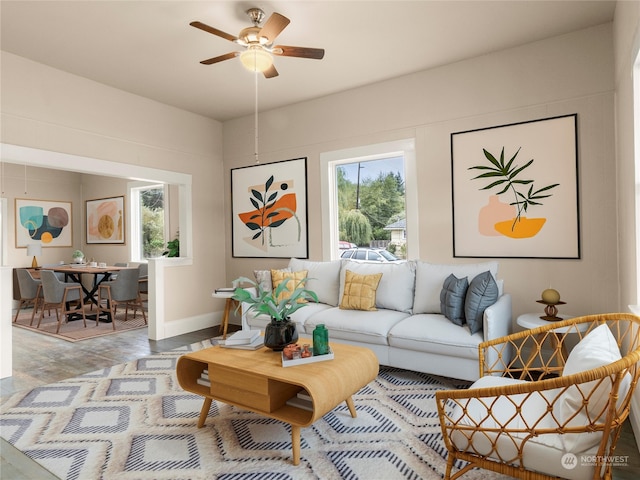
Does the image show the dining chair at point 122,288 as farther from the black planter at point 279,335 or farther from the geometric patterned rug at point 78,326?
the black planter at point 279,335

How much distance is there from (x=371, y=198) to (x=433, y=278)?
1346 mm

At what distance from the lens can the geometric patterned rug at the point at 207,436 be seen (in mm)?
2074

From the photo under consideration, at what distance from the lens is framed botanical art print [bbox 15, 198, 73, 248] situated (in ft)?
24.6

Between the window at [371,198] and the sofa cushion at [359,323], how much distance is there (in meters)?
0.94

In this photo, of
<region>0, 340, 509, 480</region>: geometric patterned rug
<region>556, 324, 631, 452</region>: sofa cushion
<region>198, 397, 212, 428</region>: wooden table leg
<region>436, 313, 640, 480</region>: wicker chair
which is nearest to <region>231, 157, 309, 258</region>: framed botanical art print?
<region>0, 340, 509, 480</region>: geometric patterned rug

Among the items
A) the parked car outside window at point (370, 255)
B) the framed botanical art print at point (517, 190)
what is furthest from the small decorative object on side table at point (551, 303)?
the parked car outside window at point (370, 255)

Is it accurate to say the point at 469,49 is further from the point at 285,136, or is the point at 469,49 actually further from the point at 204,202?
the point at 204,202

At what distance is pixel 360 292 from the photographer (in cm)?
381

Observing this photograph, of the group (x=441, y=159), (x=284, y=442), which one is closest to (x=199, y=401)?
(x=284, y=442)

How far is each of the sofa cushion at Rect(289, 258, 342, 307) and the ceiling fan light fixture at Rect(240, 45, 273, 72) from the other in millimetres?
2172

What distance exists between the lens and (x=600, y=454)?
1.38 metres

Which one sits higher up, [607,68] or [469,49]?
[469,49]

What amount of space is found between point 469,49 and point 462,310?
242cm

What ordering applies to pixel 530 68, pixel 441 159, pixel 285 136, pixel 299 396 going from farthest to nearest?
pixel 285 136
pixel 441 159
pixel 530 68
pixel 299 396
